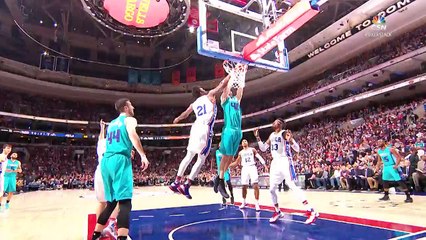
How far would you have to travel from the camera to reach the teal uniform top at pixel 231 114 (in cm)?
496

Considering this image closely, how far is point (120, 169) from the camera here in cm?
381

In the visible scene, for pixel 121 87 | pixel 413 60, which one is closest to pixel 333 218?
pixel 413 60

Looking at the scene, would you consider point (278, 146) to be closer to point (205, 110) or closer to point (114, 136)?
point (205, 110)

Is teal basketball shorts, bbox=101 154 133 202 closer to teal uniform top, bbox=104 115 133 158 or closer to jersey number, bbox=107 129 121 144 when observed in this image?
teal uniform top, bbox=104 115 133 158

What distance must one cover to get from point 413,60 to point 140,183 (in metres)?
24.0

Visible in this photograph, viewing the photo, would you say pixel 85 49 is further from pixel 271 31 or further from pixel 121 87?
pixel 271 31

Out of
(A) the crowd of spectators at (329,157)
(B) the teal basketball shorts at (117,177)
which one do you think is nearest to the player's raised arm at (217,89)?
(B) the teal basketball shorts at (117,177)

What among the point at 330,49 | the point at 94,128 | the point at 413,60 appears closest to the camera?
the point at 413,60

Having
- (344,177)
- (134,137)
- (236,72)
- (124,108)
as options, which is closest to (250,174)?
(236,72)

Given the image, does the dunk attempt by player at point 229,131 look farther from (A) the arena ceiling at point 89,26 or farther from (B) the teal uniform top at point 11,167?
(A) the arena ceiling at point 89,26

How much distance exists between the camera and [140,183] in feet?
94.1

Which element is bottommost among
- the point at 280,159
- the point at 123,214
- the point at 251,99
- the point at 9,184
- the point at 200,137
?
the point at 123,214

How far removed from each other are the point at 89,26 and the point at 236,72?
24.5 meters

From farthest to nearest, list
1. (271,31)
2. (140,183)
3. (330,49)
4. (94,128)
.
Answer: (94,128)
(140,183)
(330,49)
(271,31)
